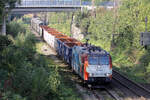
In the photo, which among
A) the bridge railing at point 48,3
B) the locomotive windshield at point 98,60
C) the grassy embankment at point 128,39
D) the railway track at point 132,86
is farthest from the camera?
the bridge railing at point 48,3

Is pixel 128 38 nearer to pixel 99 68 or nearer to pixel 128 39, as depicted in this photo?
pixel 128 39

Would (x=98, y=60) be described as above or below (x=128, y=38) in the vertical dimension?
below

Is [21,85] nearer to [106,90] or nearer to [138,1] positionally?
[106,90]

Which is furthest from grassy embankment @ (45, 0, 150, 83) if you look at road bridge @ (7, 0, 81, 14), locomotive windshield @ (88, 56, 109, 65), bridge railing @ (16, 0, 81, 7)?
bridge railing @ (16, 0, 81, 7)

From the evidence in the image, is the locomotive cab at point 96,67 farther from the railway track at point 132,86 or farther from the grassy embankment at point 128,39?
the grassy embankment at point 128,39

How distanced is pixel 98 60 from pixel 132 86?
158 inches

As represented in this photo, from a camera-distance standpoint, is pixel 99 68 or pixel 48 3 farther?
pixel 48 3

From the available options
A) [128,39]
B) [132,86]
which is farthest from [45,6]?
[132,86]

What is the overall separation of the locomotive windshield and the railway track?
302cm

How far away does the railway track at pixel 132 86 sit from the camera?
19503 millimetres

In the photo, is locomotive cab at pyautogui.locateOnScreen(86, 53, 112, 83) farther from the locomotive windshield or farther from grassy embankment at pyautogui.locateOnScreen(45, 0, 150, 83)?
grassy embankment at pyautogui.locateOnScreen(45, 0, 150, 83)

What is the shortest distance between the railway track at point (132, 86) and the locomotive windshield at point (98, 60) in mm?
3016

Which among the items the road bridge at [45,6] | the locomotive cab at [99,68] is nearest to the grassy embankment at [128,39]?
the locomotive cab at [99,68]

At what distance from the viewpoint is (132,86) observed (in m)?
21.5
